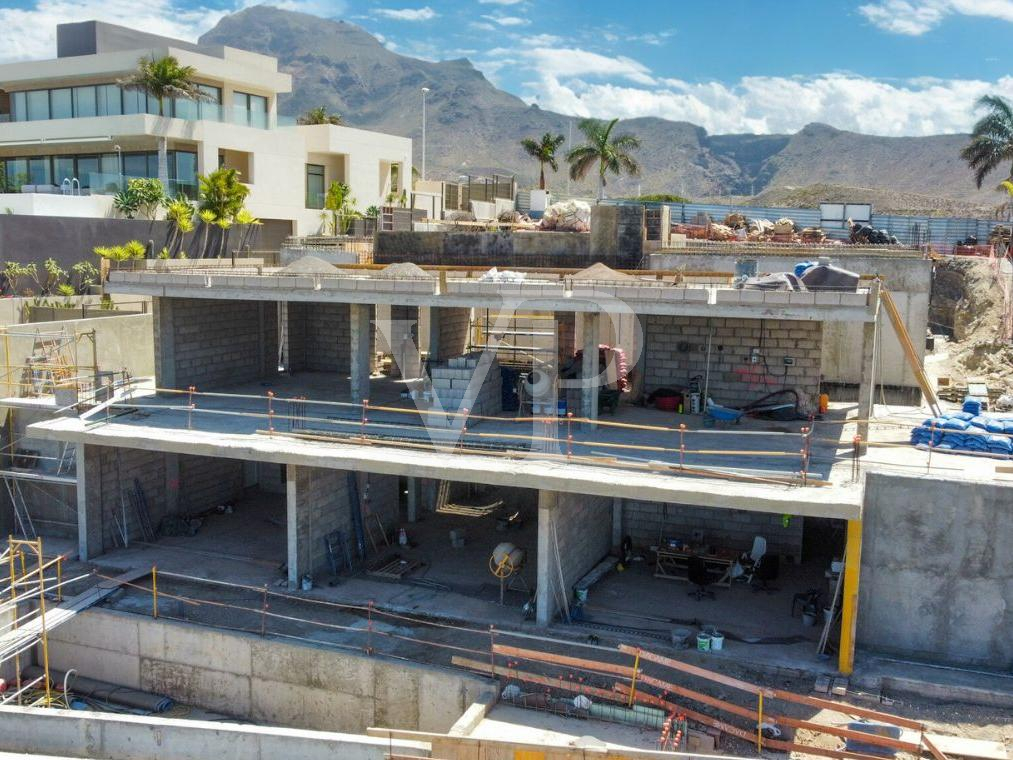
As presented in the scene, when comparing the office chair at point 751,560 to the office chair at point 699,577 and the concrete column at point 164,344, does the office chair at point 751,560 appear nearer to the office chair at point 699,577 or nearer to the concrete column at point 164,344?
the office chair at point 699,577

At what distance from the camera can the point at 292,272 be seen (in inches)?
906

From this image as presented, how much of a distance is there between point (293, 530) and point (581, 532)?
19.3ft

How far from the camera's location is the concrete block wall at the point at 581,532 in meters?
18.3

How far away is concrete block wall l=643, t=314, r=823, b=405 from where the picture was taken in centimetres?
2197

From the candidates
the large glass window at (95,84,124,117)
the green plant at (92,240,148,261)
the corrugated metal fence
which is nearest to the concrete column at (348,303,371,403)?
the green plant at (92,240,148,261)

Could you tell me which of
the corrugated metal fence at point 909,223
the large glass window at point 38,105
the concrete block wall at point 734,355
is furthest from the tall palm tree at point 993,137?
the large glass window at point 38,105

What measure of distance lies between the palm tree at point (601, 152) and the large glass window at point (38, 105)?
1038 inches

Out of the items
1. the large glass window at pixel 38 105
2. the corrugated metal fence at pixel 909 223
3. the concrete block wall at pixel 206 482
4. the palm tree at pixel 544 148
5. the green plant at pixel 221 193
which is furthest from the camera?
the palm tree at pixel 544 148

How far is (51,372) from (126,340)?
9.38 feet

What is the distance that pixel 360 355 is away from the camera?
22.0 m

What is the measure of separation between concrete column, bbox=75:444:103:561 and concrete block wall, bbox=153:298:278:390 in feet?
9.67

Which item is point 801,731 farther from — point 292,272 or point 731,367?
point 292,272

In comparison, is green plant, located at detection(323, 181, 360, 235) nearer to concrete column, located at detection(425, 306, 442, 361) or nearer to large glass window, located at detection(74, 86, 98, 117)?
large glass window, located at detection(74, 86, 98, 117)

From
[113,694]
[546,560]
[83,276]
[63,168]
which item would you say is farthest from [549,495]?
[63,168]
